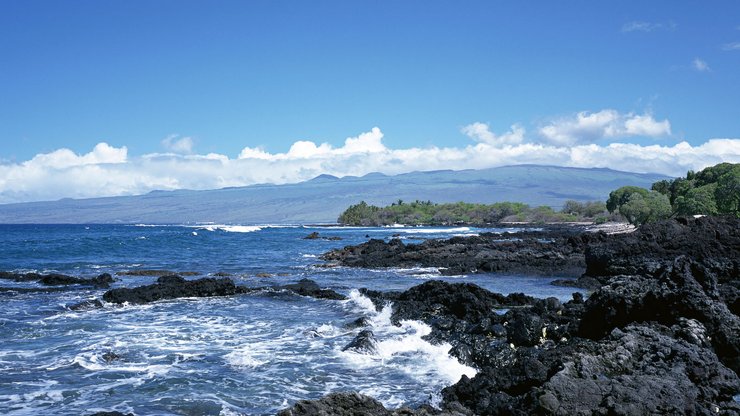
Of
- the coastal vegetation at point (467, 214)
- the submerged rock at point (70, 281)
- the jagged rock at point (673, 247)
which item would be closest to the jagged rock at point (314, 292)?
the submerged rock at point (70, 281)

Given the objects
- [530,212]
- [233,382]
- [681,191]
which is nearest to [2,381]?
[233,382]

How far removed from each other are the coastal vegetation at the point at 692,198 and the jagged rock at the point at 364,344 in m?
42.3

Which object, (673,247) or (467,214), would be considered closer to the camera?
(673,247)

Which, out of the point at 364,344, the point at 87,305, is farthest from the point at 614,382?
the point at 87,305

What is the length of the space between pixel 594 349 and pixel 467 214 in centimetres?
16477

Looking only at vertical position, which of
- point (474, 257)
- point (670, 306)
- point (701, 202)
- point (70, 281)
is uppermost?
point (701, 202)

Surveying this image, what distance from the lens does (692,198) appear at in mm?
61281

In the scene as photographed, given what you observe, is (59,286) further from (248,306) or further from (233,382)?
(233,382)

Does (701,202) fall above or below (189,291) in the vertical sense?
above

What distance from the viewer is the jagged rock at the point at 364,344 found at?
46.5ft

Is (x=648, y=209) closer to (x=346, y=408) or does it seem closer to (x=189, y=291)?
(x=189, y=291)

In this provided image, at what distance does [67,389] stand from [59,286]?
1859 cm

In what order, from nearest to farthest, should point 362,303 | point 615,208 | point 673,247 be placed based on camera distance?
point 362,303 → point 673,247 → point 615,208

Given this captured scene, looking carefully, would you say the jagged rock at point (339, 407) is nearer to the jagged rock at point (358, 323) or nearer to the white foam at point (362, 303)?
the jagged rock at point (358, 323)
